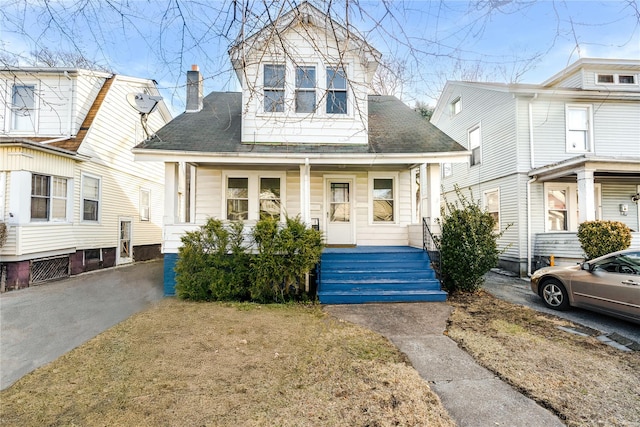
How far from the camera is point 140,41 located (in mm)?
2850

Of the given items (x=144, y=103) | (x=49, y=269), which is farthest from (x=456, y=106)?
(x=49, y=269)

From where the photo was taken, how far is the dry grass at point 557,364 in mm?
2670

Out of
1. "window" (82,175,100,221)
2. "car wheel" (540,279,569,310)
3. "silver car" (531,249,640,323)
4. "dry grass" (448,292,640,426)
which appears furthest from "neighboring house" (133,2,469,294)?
"window" (82,175,100,221)

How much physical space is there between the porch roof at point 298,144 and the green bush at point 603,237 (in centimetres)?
425

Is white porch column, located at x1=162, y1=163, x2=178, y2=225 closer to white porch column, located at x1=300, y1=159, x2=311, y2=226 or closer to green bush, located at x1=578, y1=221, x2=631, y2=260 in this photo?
white porch column, located at x1=300, y1=159, x2=311, y2=226

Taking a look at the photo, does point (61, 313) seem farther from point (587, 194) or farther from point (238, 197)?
point (587, 194)

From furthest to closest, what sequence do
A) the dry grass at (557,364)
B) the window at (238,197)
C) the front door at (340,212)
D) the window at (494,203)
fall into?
1. the window at (494,203)
2. the front door at (340,212)
3. the window at (238,197)
4. the dry grass at (557,364)

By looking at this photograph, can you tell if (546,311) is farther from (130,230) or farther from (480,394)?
(130,230)

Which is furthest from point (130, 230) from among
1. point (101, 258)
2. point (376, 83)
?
point (376, 83)

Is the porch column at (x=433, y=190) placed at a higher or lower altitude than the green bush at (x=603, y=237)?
higher

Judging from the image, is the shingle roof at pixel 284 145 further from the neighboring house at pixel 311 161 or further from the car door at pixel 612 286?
the car door at pixel 612 286

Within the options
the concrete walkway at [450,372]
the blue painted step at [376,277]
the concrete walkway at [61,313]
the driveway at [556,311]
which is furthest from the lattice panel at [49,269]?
the driveway at [556,311]

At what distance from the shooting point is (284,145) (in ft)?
26.6

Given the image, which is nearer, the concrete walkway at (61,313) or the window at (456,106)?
the concrete walkway at (61,313)
